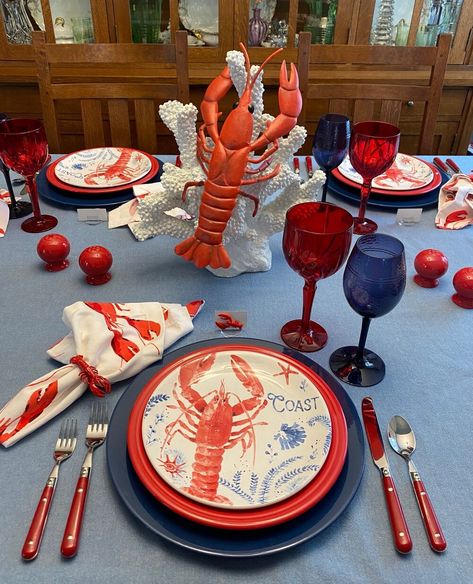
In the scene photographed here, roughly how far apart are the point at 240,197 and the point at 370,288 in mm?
311

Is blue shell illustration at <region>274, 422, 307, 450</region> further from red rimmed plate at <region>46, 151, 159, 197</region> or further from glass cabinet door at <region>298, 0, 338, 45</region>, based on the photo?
glass cabinet door at <region>298, 0, 338, 45</region>

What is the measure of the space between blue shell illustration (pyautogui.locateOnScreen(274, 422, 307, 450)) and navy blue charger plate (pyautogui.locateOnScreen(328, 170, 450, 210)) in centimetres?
66

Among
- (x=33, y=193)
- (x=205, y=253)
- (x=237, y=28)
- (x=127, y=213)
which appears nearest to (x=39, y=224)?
(x=33, y=193)

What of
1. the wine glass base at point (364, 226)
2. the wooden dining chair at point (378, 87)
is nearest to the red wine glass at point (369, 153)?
the wine glass base at point (364, 226)

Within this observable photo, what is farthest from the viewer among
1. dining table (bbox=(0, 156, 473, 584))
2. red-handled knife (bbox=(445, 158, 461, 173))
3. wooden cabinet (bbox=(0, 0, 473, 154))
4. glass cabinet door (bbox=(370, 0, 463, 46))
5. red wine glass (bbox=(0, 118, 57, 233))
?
glass cabinet door (bbox=(370, 0, 463, 46))

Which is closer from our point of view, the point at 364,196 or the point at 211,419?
the point at 211,419

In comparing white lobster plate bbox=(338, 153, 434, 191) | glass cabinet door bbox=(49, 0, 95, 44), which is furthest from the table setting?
glass cabinet door bbox=(49, 0, 95, 44)

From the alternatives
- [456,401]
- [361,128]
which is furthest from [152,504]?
[361,128]

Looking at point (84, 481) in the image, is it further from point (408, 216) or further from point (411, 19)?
point (411, 19)

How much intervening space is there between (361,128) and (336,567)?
848mm

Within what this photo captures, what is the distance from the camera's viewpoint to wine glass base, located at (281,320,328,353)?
75 centimetres

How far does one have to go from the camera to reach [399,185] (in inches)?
45.6

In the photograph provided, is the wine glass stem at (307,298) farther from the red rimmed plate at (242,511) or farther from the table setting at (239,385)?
the red rimmed plate at (242,511)

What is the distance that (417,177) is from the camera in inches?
46.9
